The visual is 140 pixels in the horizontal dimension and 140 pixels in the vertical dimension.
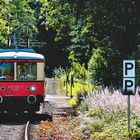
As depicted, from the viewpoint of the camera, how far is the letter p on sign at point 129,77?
13891mm

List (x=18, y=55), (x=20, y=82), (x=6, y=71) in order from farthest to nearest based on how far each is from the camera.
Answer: (x=18, y=55), (x=6, y=71), (x=20, y=82)

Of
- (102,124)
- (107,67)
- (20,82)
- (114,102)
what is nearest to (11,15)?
(107,67)

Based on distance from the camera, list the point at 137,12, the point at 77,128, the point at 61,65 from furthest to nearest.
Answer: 1. the point at 61,65
2. the point at 137,12
3. the point at 77,128

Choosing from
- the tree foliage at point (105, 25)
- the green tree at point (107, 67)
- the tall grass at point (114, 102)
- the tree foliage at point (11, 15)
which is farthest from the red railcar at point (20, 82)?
the tree foliage at point (11, 15)

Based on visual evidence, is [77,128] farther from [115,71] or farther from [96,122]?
[115,71]

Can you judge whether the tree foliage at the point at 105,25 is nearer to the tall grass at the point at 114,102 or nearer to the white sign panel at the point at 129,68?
the tall grass at the point at 114,102

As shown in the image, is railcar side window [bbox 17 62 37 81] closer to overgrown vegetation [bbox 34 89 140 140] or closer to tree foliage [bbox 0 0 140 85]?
overgrown vegetation [bbox 34 89 140 140]

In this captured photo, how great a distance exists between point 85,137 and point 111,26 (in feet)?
46.3

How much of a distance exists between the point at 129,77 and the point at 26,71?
8854mm

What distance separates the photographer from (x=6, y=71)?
2209cm

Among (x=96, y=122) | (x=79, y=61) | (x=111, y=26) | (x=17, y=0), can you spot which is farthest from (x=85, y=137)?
(x=17, y=0)

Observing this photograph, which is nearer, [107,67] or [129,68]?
[129,68]

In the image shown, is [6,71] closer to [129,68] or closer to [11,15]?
[129,68]

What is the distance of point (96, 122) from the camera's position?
51.7 ft
